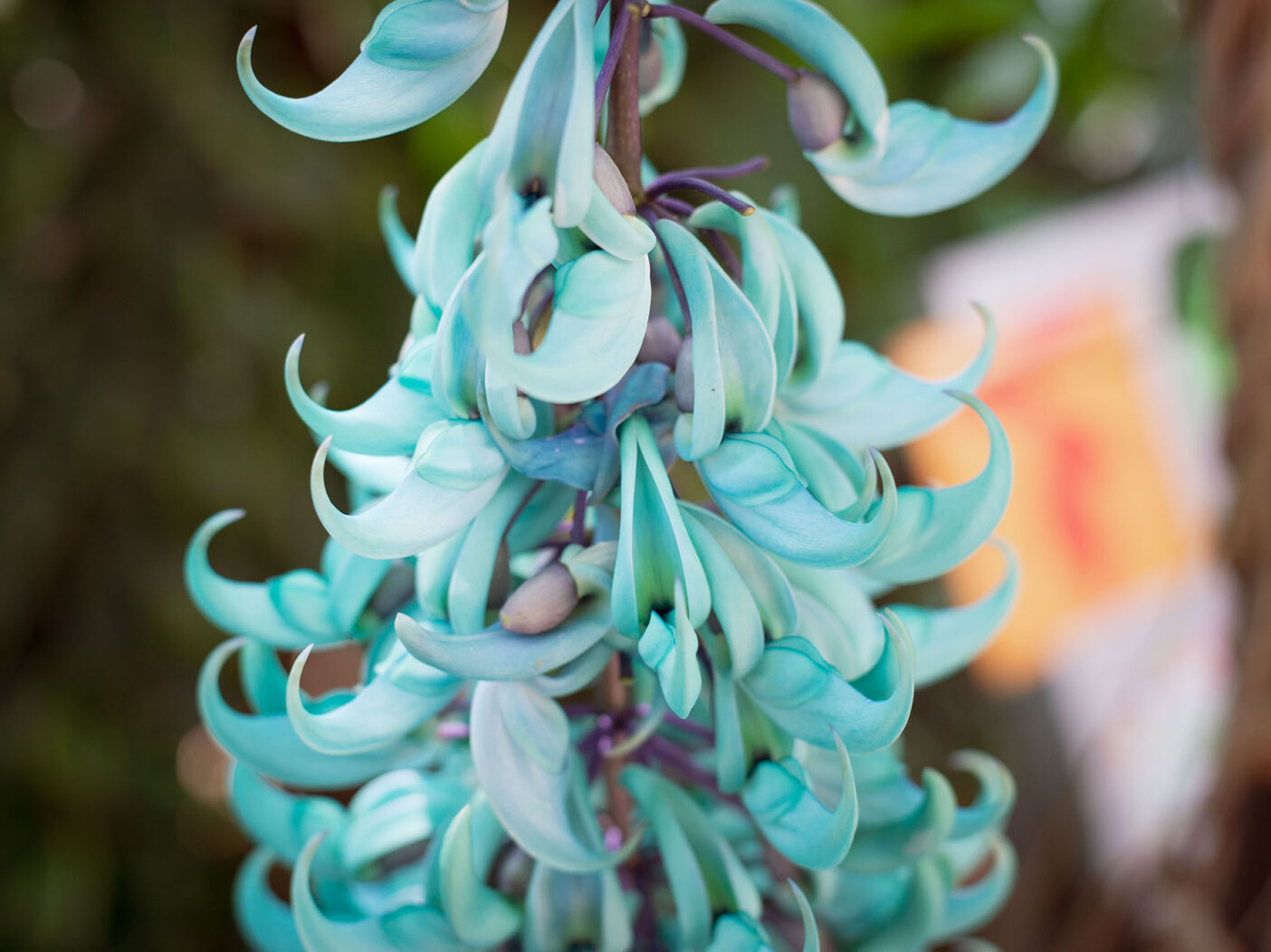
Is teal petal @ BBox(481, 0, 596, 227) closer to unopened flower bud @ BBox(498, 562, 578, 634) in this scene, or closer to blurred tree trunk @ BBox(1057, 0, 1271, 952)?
unopened flower bud @ BBox(498, 562, 578, 634)

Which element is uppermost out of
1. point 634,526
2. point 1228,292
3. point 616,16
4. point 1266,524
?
point 616,16

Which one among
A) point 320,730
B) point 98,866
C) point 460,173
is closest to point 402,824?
point 320,730

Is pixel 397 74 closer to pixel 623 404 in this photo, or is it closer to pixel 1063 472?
pixel 623 404

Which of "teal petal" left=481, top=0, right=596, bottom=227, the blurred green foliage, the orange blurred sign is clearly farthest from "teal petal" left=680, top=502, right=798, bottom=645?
the blurred green foliage

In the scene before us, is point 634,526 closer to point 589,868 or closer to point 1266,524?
point 589,868

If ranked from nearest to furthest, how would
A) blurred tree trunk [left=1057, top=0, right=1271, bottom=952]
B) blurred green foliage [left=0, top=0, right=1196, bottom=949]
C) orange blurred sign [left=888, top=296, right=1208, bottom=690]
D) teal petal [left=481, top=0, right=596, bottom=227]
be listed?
1. teal petal [left=481, top=0, right=596, bottom=227]
2. blurred tree trunk [left=1057, top=0, right=1271, bottom=952]
3. orange blurred sign [left=888, top=296, right=1208, bottom=690]
4. blurred green foliage [left=0, top=0, right=1196, bottom=949]

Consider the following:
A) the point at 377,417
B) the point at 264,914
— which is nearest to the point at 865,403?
the point at 377,417
